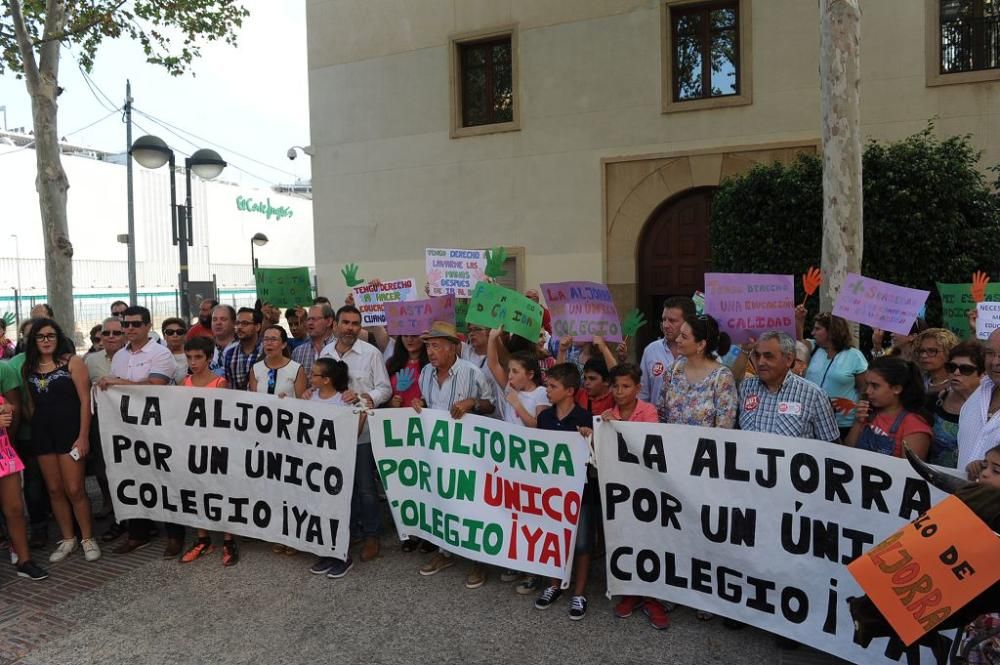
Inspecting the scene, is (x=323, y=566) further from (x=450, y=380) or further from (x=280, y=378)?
(x=450, y=380)

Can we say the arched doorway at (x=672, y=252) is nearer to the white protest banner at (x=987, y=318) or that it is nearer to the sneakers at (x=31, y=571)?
the white protest banner at (x=987, y=318)

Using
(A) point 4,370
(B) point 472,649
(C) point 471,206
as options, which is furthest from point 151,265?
(B) point 472,649

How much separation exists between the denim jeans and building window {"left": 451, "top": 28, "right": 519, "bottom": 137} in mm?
9382

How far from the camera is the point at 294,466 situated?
214 inches

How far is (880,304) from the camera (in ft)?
19.0

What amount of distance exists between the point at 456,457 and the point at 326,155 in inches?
462

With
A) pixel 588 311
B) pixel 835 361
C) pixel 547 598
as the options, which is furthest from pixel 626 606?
pixel 835 361

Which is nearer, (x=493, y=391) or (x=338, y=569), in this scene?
(x=338, y=569)

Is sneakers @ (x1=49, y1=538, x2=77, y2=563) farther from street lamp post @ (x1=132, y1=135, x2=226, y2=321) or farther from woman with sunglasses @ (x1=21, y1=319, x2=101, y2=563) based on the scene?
street lamp post @ (x1=132, y1=135, x2=226, y2=321)

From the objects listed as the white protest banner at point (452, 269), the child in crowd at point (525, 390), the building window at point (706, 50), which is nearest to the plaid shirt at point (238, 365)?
the white protest banner at point (452, 269)

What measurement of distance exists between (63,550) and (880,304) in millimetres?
6417

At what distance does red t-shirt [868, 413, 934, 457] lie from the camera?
394 cm

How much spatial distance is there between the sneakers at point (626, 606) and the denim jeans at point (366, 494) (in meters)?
1.88

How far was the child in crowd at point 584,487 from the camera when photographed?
183 inches
